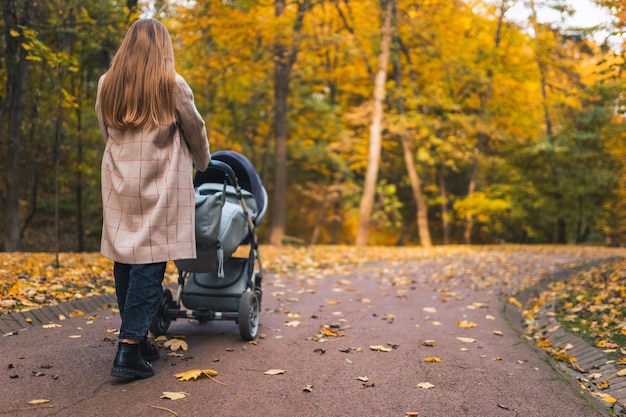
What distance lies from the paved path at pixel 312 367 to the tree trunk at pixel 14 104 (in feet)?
22.9

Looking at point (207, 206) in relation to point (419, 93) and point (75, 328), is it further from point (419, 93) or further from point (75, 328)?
point (419, 93)

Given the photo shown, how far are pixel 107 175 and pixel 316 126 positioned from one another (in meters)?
19.9

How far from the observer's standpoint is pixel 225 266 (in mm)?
5168


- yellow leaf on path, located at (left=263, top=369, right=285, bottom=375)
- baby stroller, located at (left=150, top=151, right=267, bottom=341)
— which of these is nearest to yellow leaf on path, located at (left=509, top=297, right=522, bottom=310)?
baby stroller, located at (left=150, top=151, right=267, bottom=341)

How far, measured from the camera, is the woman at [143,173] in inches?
145

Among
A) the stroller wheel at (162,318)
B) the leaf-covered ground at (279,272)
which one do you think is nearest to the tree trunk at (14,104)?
the leaf-covered ground at (279,272)

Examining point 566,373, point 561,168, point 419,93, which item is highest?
point 419,93

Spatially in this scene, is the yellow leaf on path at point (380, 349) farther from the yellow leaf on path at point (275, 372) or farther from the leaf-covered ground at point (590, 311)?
the leaf-covered ground at point (590, 311)

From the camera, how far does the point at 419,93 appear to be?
74.9 ft

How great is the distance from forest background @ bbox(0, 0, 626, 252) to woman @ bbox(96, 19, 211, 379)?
11.0 m

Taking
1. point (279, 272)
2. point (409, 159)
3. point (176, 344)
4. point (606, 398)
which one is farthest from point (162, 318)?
point (409, 159)

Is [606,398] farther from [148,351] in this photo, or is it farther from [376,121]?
[376,121]

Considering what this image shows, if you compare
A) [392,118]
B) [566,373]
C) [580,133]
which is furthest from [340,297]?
[580,133]

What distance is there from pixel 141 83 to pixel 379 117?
52.3 feet
